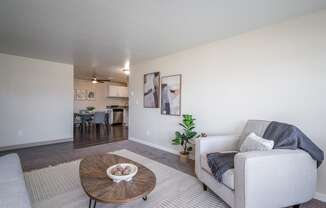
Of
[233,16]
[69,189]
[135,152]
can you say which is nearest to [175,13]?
[233,16]

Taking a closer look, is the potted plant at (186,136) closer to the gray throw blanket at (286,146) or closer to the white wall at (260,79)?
the white wall at (260,79)

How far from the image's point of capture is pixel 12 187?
4.41ft

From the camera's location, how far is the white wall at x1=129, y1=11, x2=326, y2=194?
2.07m

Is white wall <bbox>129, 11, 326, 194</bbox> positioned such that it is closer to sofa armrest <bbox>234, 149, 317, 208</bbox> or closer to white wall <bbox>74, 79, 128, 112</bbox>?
sofa armrest <bbox>234, 149, 317, 208</bbox>

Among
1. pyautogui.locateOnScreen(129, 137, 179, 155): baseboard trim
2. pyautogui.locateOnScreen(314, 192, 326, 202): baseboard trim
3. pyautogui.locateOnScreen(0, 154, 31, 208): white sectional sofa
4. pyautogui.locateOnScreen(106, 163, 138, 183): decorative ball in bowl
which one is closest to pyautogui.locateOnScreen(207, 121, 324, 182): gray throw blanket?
pyautogui.locateOnScreen(314, 192, 326, 202): baseboard trim

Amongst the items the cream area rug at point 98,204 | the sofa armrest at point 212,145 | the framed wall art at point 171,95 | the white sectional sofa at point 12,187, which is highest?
the framed wall art at point 171,95

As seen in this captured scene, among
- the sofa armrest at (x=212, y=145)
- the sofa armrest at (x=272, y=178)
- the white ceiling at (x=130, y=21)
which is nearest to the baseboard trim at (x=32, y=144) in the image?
the white ceiling at (x=130, y=21)

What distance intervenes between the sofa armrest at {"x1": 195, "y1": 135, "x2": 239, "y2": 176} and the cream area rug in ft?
1.04

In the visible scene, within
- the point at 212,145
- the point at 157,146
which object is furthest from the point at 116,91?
the point at 212,145

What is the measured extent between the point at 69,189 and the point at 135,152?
1.77m

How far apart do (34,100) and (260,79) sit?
5.25m

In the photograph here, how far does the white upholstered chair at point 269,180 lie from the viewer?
149 centimetres

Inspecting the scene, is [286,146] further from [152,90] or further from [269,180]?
[152,90]

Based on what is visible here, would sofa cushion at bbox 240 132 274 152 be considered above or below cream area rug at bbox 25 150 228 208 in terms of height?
above
